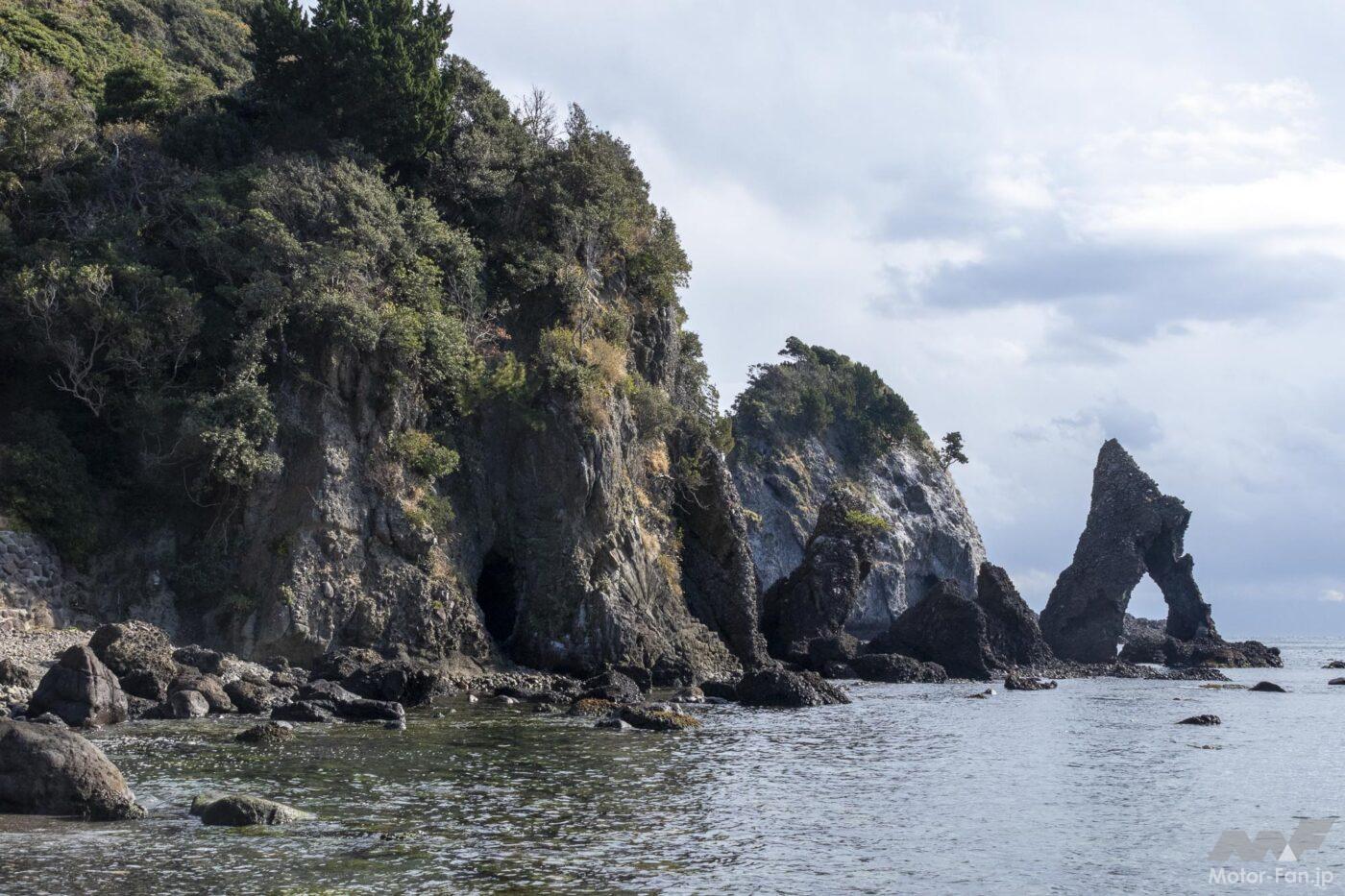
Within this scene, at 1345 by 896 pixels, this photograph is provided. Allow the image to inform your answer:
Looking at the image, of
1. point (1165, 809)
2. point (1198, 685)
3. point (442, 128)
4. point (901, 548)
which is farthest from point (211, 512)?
point (901, 548)

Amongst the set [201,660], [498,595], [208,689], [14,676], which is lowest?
[208,689]

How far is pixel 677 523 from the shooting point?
52.1m

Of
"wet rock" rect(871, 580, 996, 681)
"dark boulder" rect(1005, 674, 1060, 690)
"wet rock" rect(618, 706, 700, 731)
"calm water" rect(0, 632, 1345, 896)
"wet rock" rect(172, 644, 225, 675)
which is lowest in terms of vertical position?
"calm water" rect(0, 632, 1345, 896)

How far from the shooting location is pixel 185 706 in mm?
27125

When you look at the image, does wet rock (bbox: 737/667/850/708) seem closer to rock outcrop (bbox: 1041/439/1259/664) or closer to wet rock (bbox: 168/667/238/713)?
wet rock (bbox: 168/667/238/713)

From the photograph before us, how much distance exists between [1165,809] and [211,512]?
101 ft

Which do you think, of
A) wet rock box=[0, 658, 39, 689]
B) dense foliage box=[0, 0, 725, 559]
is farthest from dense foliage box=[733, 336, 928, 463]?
wet rock box=[0, 658, 39, 689]

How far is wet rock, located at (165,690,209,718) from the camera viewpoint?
2698 centimetres

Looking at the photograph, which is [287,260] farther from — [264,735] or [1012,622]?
[1012,622]

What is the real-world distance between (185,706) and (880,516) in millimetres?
73464

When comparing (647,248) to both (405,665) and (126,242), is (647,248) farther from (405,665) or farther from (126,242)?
(405,665)

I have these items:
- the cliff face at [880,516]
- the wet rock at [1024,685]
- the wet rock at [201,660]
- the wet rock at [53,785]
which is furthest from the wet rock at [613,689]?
the cliff face at [880,516]

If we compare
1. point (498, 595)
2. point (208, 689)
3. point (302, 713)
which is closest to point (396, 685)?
point (302, 713)

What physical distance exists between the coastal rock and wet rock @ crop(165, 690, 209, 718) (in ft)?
115
